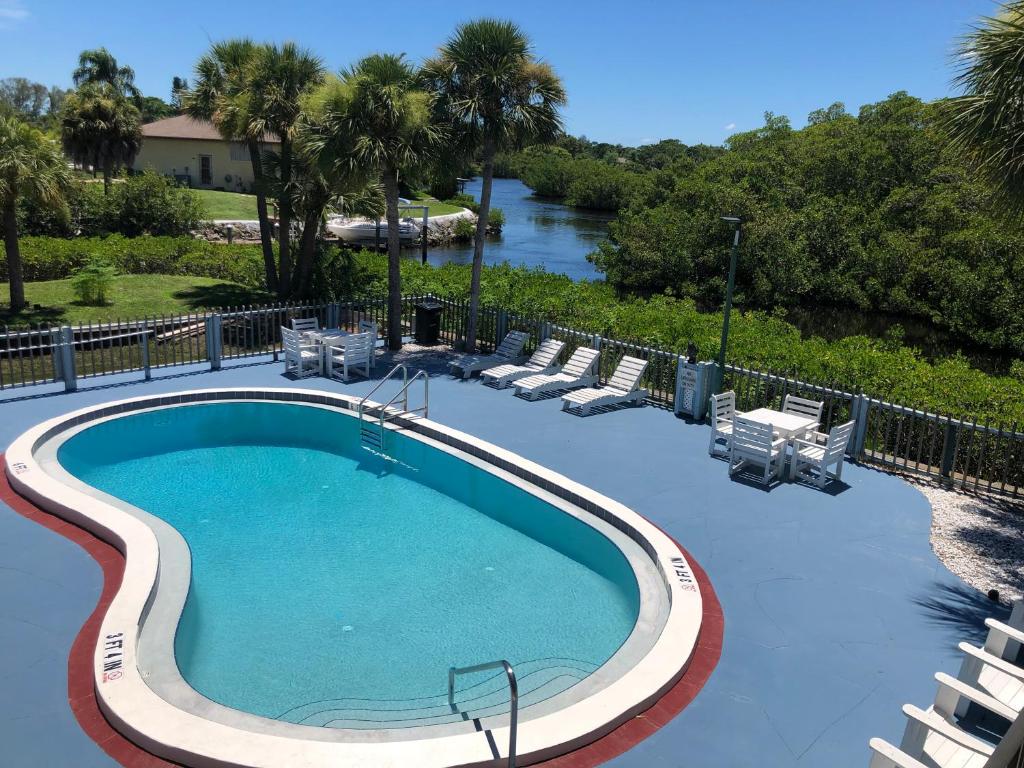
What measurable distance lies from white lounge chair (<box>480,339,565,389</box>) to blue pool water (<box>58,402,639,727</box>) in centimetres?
315

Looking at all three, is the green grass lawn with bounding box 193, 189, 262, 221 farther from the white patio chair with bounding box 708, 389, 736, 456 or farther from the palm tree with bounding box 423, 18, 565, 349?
the white patio chair with bounding box 708, 389, 736, 456

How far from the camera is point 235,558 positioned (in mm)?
8797

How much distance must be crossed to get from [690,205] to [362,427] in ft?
92.5

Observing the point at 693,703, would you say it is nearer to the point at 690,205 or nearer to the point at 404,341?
the point at 404,341

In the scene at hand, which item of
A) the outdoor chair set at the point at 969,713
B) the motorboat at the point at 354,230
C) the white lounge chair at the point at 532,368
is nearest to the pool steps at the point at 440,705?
the outdoor chair set at the point at 969,713

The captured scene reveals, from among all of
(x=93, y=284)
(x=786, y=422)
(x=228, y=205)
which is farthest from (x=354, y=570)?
(x=228, y=205)

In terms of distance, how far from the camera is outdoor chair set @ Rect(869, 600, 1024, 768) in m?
4.66

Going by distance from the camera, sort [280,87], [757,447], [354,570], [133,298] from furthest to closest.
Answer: [133,298]
[280,87]
[757,447]
[354,570]

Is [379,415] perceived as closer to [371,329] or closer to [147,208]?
[371,329]

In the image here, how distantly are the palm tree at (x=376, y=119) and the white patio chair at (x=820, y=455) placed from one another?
8916mm

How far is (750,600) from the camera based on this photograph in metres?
7.73

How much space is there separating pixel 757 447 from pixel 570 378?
14.8 feet

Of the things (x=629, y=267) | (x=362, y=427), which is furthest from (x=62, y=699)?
(x=629, y=267)

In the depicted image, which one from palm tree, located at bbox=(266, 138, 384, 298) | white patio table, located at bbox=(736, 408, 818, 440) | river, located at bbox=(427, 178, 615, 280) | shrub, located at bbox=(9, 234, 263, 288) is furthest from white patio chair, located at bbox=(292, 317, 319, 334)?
river, located at bbox=(427, 178, 615, 280)
